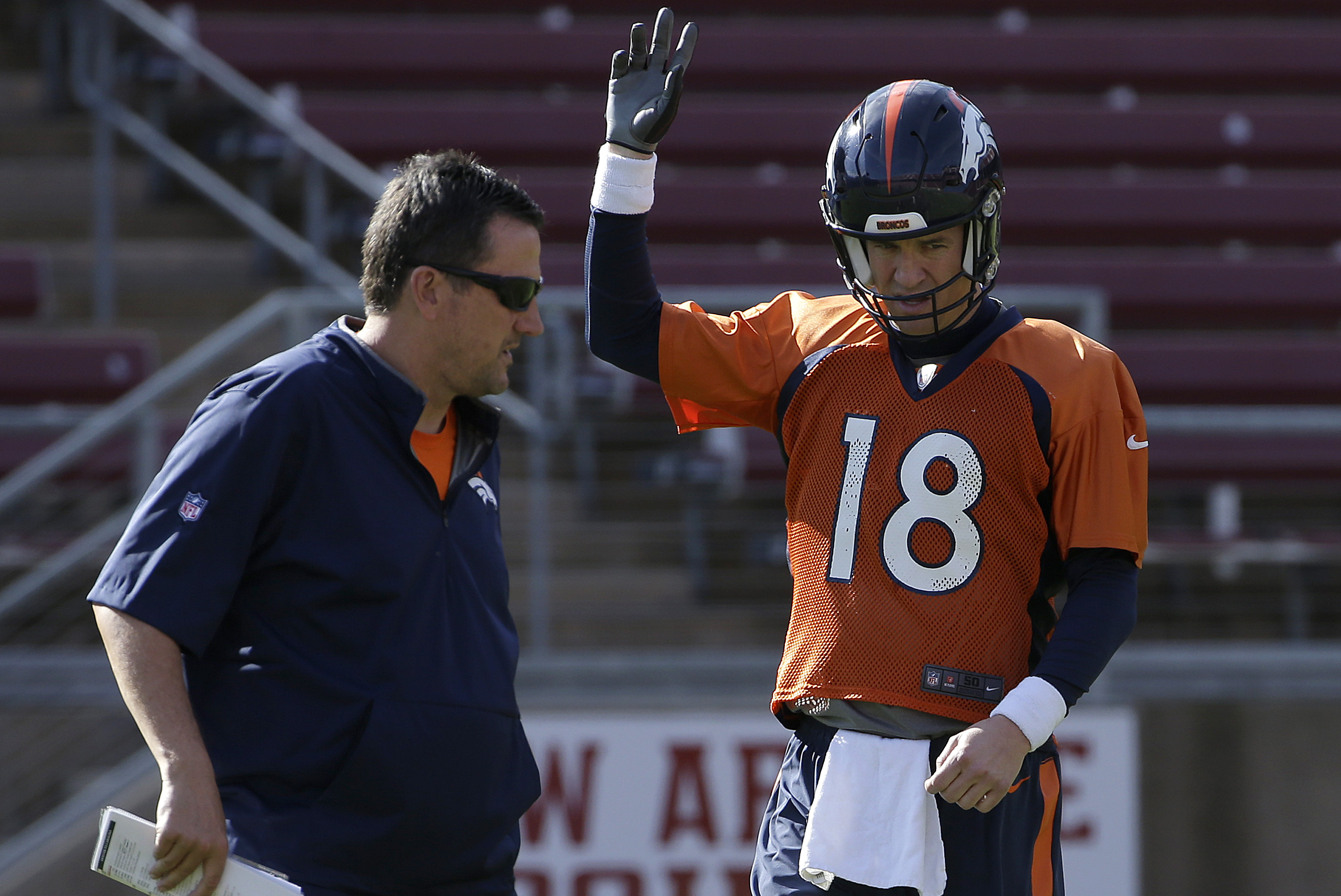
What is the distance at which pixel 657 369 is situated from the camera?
2.25 meters

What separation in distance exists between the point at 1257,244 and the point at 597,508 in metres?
3.77

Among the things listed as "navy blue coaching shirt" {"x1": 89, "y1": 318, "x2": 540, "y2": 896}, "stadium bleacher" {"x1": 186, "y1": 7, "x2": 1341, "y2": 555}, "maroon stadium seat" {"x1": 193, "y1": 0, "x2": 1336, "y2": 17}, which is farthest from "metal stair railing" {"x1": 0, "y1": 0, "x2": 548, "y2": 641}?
"navy blue coaching shirt" {"x1": 89, "y1": 318, "x2": 540, "y2": 896}

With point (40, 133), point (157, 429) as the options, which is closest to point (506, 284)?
point (157, 429)

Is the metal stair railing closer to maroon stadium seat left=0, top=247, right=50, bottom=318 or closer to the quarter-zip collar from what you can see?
maroon stadium seat left=0, top=247, right=50, bottom=318

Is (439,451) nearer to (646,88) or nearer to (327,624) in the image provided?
(327,624)

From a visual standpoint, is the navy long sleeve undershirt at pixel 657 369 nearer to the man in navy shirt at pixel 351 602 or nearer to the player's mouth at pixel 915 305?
the man in navy shirt at pixel 351 602

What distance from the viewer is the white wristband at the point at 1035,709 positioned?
1.93 meters

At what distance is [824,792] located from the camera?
2074 millimetres

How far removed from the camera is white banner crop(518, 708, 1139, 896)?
156 inches

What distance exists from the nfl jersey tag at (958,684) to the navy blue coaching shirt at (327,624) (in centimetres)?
63

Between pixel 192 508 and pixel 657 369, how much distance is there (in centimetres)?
70

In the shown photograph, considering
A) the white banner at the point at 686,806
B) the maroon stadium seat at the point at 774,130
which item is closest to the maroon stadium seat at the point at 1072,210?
the maroon stadium seat at the point at 774,130

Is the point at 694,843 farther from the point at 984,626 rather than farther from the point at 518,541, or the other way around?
the point at 984,626

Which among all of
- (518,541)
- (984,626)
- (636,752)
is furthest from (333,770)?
(518,541)
